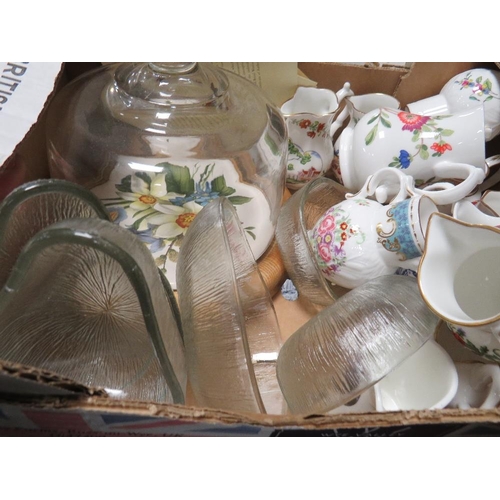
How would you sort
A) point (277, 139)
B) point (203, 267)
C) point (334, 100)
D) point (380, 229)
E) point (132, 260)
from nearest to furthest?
1. point (132, 260)
2. point (203, 267)
3. point (380, 229)
4. point (277, 139)
5. point (334, 100)

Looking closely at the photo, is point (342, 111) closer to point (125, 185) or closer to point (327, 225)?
point (327, 225)

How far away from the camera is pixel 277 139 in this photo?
0.68 m

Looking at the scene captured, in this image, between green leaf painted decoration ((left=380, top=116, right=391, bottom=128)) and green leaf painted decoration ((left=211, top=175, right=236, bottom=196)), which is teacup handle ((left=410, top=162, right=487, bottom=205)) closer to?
green leaf painted decoration ((left=380, top=116, right=391, bottom=128))

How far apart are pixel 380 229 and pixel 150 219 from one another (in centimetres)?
29

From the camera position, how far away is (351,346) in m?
0.46

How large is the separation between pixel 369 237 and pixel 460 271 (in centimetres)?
11

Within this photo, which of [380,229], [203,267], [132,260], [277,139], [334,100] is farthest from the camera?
[334,100]

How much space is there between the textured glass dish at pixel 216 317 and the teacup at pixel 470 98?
42cm

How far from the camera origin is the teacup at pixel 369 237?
0.55 m

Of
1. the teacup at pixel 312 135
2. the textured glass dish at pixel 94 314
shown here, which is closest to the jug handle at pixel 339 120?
the teacup at pixel 312 135

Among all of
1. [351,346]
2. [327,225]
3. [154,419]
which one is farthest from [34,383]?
[327,225]

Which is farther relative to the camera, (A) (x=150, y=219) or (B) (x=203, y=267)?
(A) (x=150, y=219)
